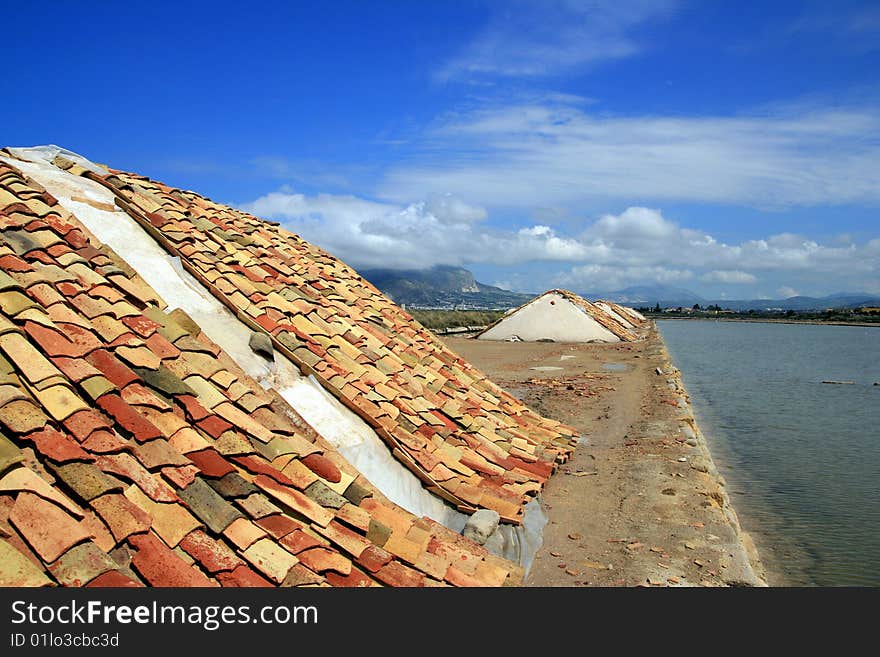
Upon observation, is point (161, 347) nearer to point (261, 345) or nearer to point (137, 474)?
point (261, 345)

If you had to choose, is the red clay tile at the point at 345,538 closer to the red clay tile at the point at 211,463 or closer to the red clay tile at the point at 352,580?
the red clay tile at the point at 352,580

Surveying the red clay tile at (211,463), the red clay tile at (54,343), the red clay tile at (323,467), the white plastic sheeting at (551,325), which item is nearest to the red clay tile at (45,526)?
the red clay tile at (211,463)

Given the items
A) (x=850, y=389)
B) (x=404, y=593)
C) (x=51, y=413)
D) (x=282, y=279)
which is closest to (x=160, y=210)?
(x=282, y=279)

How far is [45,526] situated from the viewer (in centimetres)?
252

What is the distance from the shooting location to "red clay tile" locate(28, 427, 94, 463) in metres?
2.79

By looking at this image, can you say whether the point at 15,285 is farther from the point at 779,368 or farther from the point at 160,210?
the point at 779,368

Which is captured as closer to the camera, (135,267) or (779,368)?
(135,267)

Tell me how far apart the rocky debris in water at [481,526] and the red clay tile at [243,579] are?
1.77 meters

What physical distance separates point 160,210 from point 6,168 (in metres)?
1.32

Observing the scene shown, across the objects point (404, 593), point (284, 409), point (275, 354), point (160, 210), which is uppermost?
point (160, 210)

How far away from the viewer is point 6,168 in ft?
16.3

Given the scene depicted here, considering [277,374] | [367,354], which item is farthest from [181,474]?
[367,354]

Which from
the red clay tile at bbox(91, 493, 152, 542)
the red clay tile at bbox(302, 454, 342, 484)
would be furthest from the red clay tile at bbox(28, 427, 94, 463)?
the red clay tile at bbox(302, 454, 342, 484)

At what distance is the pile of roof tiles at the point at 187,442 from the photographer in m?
2.74
